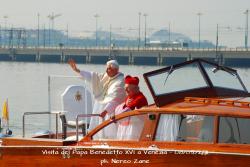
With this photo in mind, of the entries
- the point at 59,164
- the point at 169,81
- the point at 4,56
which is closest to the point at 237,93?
the point at 169,81

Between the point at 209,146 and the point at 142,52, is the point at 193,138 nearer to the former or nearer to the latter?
the point at 209,146

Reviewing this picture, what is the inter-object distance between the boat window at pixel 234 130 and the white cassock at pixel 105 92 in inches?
109

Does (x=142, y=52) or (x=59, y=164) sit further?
(x=142, y=52)

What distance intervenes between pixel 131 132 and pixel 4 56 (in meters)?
158

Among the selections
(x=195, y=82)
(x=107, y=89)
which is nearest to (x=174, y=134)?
(x=195, y=82)

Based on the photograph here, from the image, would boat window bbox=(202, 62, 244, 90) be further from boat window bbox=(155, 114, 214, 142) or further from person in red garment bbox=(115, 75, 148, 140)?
boat window bbox=(155, 114, 214, 142)

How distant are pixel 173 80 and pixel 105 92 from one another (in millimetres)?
2189

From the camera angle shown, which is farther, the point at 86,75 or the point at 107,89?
the point at 86,75

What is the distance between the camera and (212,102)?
1162 cm

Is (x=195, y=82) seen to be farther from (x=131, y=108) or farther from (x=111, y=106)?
(x=111, y=106)

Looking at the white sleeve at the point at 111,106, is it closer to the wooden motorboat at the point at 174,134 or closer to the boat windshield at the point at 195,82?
the boat windshield at the point at 195,82

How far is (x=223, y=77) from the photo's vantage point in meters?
12.9

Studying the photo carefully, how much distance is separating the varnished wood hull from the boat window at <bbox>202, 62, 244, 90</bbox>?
5.64 feet

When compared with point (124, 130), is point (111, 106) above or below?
above
